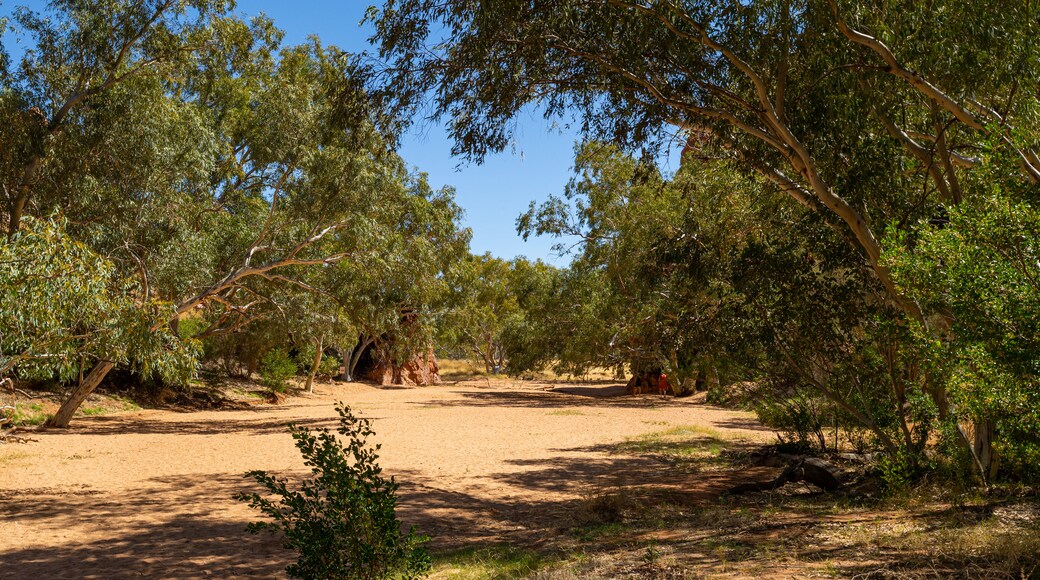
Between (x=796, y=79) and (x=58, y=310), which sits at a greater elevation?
(x=796, y=79)

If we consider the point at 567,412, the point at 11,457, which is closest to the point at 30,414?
the point at 11,457

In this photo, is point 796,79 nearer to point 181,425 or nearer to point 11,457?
point 11,457

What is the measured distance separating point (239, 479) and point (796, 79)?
9.19m

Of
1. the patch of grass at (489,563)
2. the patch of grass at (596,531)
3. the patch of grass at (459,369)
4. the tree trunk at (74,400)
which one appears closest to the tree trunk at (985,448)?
the patch of grass at (596,531)

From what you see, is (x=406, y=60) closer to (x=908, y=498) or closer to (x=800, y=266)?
(x=800, y=266)

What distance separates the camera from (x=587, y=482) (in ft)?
35.2

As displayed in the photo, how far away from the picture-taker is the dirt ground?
6840mm

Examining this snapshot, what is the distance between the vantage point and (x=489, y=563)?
623 cm

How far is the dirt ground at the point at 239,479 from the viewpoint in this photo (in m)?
6.84

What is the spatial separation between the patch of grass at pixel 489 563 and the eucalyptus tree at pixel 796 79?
4.20 meters

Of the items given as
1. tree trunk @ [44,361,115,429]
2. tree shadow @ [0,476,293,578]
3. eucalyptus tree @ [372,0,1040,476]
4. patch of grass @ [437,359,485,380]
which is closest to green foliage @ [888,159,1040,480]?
eucalyptus tree @ [372,0,1040,476]

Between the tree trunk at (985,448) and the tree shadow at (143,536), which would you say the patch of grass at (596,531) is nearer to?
the tree shadow at (143,536)

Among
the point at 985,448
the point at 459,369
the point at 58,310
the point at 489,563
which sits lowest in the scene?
the point at 489,563

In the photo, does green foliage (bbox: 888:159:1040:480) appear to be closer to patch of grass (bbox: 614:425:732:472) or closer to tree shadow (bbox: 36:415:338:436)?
patch of grass (bbox: 614:425:732:472)
